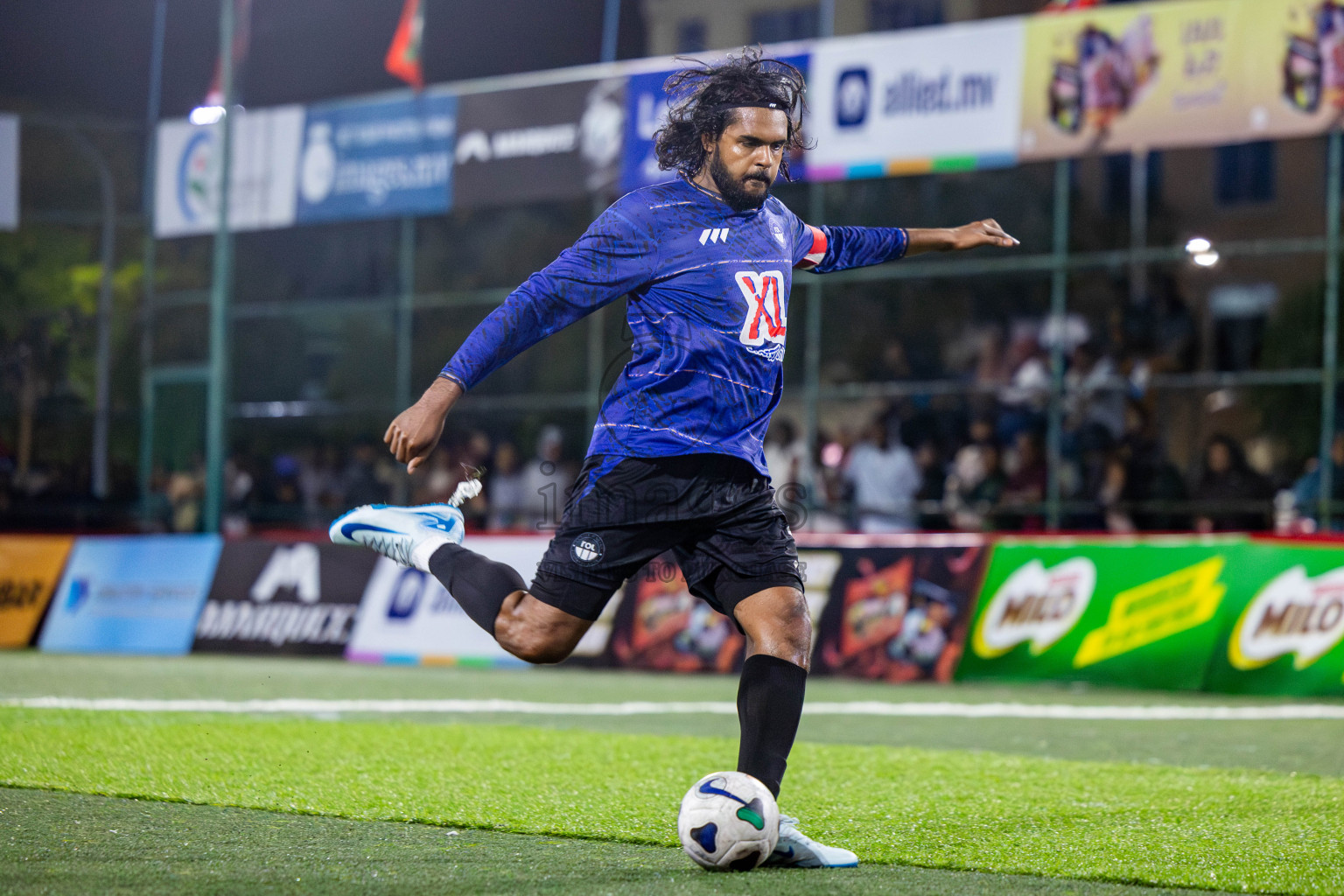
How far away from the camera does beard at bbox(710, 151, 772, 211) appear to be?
5082mm

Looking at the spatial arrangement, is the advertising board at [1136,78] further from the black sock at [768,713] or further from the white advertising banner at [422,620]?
the black sock at [768,713]

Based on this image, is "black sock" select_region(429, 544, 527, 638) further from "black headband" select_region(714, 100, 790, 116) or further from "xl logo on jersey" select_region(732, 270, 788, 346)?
"black headband" select_region(714, 100, 790, 116)

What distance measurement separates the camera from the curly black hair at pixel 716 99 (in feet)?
16.9

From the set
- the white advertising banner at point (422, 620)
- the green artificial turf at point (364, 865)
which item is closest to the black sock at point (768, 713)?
the green artificial turf at point (364, 865)

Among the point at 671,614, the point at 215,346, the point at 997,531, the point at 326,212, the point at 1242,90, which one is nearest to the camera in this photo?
the point at 671,614

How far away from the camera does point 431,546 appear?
214 inches

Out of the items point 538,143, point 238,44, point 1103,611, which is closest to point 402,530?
point 1103,611

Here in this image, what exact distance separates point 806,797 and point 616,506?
6.25 ft

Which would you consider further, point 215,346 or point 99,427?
point 99,427

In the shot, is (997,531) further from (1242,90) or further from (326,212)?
(326,212)

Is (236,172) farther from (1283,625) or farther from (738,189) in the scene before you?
(738,189)

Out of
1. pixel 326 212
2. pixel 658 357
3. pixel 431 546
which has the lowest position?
pixel 431 546

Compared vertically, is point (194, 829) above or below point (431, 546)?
below

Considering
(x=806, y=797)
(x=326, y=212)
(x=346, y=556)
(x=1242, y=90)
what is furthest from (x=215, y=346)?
(x=806, y=797)
